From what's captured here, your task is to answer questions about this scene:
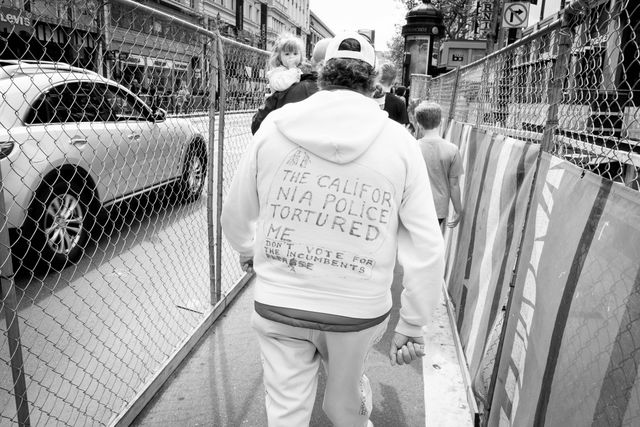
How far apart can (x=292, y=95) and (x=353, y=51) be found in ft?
7.59

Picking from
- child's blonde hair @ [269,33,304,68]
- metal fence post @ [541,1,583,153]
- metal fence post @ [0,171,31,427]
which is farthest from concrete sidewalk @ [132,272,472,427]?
child's blonde hair @ [269,33,304,68]

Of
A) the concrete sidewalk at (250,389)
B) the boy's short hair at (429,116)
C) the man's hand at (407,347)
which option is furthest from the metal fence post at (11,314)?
the boy's short hair at (429,116)

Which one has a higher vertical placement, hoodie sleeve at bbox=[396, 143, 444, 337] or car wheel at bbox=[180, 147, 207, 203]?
hoodie sleeve at bbox=[396, 143, 444, 337]

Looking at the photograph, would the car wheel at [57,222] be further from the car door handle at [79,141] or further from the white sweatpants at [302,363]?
the white sweatpants at [302,363]

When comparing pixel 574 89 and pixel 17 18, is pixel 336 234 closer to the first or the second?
pixel 574 89

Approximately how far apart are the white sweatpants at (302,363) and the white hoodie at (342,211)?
0.11m

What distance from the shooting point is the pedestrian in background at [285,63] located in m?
4.21

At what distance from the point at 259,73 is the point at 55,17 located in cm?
281

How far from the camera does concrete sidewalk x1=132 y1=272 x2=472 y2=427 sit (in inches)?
112

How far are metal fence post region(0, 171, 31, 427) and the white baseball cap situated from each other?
136cm

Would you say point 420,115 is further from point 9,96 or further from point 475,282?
point 9,96

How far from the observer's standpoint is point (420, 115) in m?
4.35

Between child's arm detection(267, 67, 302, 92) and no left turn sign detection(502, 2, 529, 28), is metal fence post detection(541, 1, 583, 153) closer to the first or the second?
child's arm detection(267, 67, 302, 92)

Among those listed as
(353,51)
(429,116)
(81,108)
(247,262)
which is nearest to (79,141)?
(81,108)
